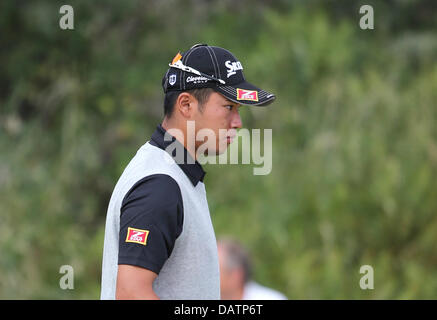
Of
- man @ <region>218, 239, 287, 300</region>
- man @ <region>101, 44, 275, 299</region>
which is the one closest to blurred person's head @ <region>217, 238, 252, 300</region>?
man @ <region>218, 239, 287, 300</region>

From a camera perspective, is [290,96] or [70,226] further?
[290,96]

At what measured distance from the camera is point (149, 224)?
1.97m

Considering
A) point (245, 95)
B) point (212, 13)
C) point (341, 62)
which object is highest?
point (212, 13)

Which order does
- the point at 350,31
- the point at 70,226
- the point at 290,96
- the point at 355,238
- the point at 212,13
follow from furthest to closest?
the point at 212,13 < the point at 350,31 < the point at 290,96 < the point at 70,226 < the point at 355,238

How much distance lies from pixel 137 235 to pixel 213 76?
60 cm

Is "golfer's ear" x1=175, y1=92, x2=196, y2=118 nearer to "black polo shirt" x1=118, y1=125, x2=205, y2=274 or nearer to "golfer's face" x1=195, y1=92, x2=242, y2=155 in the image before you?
"golfer's face" x1=195, y1=92, x2=242, y2=155

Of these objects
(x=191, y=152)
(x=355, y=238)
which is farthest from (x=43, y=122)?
(x=191, y=152)

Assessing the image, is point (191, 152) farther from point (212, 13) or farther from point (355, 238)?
point (212, 13)

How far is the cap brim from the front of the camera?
89.2 inches

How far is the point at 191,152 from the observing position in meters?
2.30

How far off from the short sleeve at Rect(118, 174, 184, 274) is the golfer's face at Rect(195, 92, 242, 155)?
29 cm
